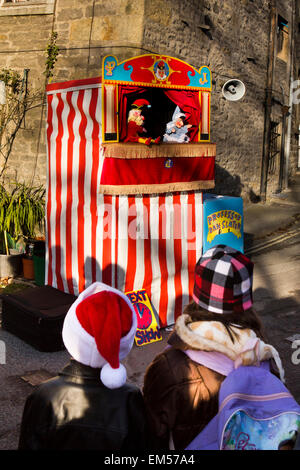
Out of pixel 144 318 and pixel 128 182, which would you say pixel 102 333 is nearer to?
pixel 128 182

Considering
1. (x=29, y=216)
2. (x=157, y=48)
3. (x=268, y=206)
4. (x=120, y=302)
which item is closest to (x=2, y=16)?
(x=157, y=48)

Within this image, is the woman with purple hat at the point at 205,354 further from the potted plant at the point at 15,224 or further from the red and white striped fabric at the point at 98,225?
the potted plant at the point at 15,224

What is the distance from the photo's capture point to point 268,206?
46.6 feet

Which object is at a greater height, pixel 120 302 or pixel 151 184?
pixel 151 184

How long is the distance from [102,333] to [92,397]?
28 centimetres

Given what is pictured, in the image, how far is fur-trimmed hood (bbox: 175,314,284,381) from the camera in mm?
2223

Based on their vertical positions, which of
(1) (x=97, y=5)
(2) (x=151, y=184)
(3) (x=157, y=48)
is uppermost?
(1) (x=97, y=5)

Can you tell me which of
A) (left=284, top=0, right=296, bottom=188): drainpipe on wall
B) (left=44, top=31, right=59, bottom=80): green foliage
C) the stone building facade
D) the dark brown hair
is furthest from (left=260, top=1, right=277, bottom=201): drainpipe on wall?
the dark brown hair

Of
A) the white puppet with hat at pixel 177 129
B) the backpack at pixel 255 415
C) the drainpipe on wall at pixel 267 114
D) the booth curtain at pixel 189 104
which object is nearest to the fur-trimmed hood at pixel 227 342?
the backpack at pixel 255 415

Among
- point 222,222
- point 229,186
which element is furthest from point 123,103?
point 229,186

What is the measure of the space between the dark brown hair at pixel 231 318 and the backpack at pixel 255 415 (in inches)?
9.7

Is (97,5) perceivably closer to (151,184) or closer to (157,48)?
(157,48)

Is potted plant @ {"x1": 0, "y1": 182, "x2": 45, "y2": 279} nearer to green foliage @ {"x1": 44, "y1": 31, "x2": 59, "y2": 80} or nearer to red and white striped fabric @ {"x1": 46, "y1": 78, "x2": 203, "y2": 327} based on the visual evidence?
red and white striped fabric @ {"x1": 46, "y1": 78, "x2": 203, "y2": 327}
